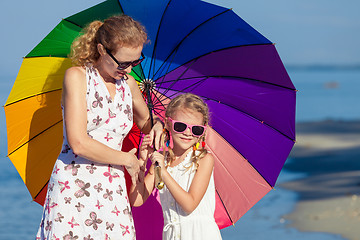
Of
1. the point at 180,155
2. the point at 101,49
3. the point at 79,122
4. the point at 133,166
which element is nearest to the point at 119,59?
the point at 101,49

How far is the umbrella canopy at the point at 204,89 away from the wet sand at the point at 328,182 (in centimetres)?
290

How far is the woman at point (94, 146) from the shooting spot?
3193mm

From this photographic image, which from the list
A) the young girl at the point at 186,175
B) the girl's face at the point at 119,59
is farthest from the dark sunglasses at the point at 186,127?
the girl's face at the point at 119,59

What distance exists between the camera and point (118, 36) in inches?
127

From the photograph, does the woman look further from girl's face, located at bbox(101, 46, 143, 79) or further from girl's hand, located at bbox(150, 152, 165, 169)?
girl's hand, located at bbox(150, 152, 165, 169)

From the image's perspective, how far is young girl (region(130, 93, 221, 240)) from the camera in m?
3.60

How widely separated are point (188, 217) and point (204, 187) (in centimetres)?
20

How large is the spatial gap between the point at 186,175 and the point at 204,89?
639 millimetres

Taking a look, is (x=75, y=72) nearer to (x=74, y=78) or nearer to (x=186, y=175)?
(x=74, y=78)

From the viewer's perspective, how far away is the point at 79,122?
3.15 metres

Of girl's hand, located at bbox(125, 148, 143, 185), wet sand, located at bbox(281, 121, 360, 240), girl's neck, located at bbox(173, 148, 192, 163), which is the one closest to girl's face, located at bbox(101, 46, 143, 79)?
girl's hand, located at bbox(125, 148, 143, 185)

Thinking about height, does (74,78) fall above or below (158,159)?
above

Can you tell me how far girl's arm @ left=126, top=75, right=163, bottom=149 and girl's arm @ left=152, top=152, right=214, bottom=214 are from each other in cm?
21

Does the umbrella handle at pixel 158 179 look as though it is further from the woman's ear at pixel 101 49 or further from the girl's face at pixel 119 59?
the woman's ear at pixel 101 49
